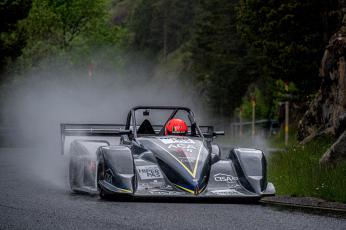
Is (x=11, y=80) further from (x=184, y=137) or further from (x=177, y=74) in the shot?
(x=177, y=74)

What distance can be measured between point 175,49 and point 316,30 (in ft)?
283

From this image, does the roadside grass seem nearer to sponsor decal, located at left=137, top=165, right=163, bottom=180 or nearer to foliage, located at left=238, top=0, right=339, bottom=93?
sponsor decal, located at left=137, top=165, right=163, bottom=180

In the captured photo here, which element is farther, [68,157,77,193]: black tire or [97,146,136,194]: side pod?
[68,157,77,193]: black tire

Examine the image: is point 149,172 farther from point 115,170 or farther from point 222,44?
point 222,44

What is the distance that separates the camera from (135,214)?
35.5ft

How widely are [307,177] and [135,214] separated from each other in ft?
16.9

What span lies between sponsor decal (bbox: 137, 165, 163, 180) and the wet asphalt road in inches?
14.4

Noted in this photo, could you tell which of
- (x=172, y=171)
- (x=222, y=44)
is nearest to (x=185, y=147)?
(x=172, y=171)

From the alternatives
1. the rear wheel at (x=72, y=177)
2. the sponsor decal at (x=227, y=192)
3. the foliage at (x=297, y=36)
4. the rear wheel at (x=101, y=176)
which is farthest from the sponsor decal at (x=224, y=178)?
the foliage at (x=297, y=36)

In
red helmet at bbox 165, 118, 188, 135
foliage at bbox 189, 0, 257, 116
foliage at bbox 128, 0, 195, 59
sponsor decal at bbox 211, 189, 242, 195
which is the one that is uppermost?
foliage at bbox 128, 0, 195, 59

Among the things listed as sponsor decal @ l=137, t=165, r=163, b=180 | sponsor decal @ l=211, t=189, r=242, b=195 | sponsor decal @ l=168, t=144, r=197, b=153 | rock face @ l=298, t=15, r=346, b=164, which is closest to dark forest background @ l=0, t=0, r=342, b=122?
rock face @ l=298, t=15, r=346, b=164

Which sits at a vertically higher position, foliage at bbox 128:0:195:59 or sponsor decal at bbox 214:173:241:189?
foliage at bbox 128:0:195:59

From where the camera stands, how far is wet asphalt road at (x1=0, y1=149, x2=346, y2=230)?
9.78 meters

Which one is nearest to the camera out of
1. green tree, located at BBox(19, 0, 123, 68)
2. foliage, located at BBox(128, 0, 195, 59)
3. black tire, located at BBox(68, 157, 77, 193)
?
black tire, located at BBox(68, 157, 77, 193)
